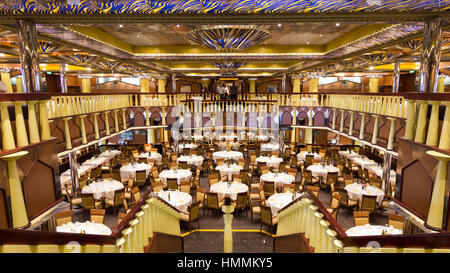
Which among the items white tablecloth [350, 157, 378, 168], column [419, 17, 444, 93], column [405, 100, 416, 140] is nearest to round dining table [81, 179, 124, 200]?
column [405, 100, 416, 140]

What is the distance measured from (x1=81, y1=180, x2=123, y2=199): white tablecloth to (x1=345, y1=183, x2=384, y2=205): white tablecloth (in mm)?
8322

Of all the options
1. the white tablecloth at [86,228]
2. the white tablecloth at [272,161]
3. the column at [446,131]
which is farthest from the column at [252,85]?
the column at [446,131]

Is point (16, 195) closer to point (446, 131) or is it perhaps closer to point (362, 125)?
point (446, 131)

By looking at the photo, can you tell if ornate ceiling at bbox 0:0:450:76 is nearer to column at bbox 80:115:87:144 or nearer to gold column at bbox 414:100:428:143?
gold column at bbox 414:100:428:143

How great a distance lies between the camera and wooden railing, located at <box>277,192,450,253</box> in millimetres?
2686

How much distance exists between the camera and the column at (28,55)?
5484 millimetres

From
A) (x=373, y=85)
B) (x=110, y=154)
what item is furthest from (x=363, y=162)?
(x=110, y=154)

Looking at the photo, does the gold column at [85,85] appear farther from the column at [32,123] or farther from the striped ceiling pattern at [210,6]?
the column at [32,123]

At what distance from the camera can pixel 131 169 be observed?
12.3 meters

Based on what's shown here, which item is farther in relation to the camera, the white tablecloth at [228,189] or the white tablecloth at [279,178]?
the white tablecloth at [279,178]

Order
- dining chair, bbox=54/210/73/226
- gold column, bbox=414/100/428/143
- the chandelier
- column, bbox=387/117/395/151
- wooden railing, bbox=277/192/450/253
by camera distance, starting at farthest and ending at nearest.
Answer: column, bbox=387/117/395/151, dining chair, bbox=54/210/73/226, the chandelier, gold column, bbox=414/100/428/143, wooden railing, bbox=277/192/450/253

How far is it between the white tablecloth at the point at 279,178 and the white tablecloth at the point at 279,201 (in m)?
1.58

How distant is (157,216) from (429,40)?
633cm
